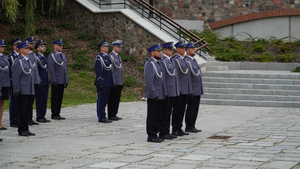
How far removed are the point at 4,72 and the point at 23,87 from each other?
1.24m

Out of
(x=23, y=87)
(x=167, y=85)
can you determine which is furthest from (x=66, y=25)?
(x=167, y=85)

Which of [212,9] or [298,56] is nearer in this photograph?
[298,56]

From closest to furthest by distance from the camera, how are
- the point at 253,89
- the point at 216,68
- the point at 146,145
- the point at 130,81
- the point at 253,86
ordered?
1. the point at 146,145
2. the point at 253,89
3. the point at 253,86
4. the point at 130,81
5. the point at 216,68

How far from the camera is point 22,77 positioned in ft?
27.8

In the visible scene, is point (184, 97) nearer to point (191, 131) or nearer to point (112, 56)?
point (191, 131)

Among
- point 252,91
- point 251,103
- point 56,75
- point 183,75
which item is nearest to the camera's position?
point 183,75

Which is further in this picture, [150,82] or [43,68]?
[43,68]

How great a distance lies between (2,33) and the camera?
17516 mm

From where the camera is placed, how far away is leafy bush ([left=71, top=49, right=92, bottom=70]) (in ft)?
53.2

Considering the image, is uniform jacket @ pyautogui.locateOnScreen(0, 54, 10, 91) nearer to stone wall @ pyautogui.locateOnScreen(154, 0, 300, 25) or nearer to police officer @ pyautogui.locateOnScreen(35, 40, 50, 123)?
police officer @ pyautogui.locateOnScreen(35, 40, 50, 123)

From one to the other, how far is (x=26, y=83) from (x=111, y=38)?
10.3 metres

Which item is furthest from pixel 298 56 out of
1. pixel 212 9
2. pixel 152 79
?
pixel 152 79

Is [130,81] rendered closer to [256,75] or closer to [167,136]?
[256,75]

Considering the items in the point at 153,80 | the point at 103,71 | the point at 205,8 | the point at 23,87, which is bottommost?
the point at 23,87
